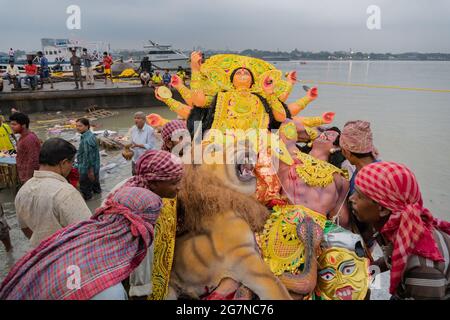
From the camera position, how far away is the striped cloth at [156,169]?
1.82 m

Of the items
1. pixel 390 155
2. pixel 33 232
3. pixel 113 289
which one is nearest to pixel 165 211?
pixel 113 289

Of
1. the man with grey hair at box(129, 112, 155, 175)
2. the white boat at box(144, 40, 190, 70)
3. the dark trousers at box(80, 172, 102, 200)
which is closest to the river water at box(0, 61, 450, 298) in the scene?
the dark trousers at box(80, 172, 102, 200)

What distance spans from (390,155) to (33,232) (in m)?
9.11

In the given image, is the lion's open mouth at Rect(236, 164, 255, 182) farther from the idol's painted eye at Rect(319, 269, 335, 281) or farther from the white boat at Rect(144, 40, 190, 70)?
the white boat at Rect(144, 40, 190, 70)

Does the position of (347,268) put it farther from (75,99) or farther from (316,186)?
(75,99)

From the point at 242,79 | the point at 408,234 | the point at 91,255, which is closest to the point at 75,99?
the point at 242,79

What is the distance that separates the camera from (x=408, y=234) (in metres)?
1.66

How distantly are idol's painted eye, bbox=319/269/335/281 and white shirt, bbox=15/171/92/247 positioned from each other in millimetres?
1528

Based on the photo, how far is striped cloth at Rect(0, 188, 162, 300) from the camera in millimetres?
1395

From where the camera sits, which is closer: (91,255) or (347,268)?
(91,255)

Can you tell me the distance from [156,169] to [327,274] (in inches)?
45.8

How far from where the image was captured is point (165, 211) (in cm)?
196

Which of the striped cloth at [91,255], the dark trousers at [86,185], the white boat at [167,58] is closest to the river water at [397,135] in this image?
the dark trousers at [86,185]

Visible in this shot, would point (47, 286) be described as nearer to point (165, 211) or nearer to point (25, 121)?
point (165, 211)
